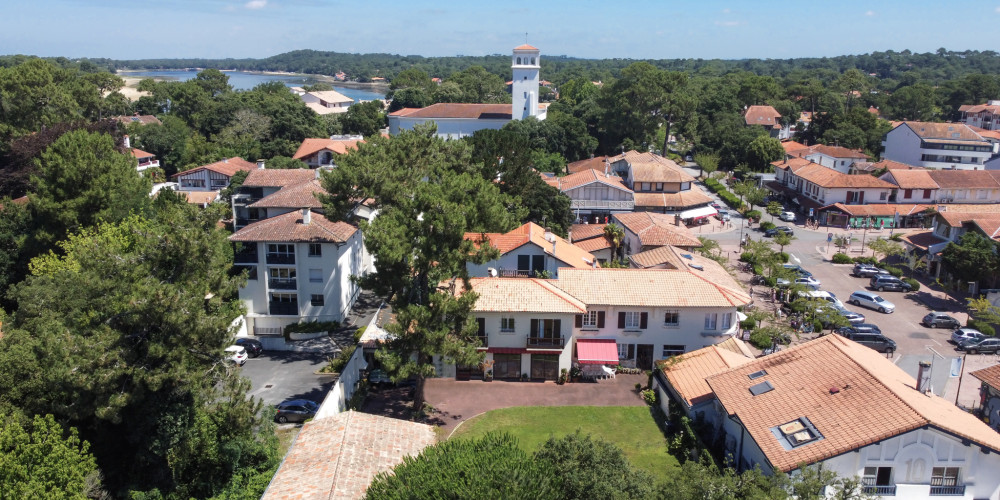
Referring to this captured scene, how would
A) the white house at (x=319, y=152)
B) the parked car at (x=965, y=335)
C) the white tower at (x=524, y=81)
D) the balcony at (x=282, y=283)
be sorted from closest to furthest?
the parked car at (x=965, y=335)
the balcony at (x=282, y=283)
the white house at (x=319, y=152)
the white tower at (x=524, y=81)

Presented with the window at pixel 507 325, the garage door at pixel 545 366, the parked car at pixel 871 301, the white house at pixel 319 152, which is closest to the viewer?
the window at pixel 507 325

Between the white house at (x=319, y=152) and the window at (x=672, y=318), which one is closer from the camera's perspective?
the window at (x=672, y=318)

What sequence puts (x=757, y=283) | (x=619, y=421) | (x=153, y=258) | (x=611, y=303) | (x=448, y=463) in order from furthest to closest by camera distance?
(x=757, y=283)
(x=611, y=303)
(x=619, y=421)
(x=153, y=258)
(x=448, y=463)

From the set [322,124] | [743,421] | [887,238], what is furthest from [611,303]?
[322,124]

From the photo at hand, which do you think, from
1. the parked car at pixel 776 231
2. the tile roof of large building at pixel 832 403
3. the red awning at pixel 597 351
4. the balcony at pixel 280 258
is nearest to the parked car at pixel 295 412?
the balcony at pixel 280 258

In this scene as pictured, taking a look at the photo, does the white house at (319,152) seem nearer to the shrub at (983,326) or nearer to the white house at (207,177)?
the white house at (207,177)

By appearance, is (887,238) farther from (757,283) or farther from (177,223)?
(177,223)

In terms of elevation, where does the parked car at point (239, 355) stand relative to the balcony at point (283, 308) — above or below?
below

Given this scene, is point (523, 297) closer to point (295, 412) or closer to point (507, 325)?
point (507, 325)
